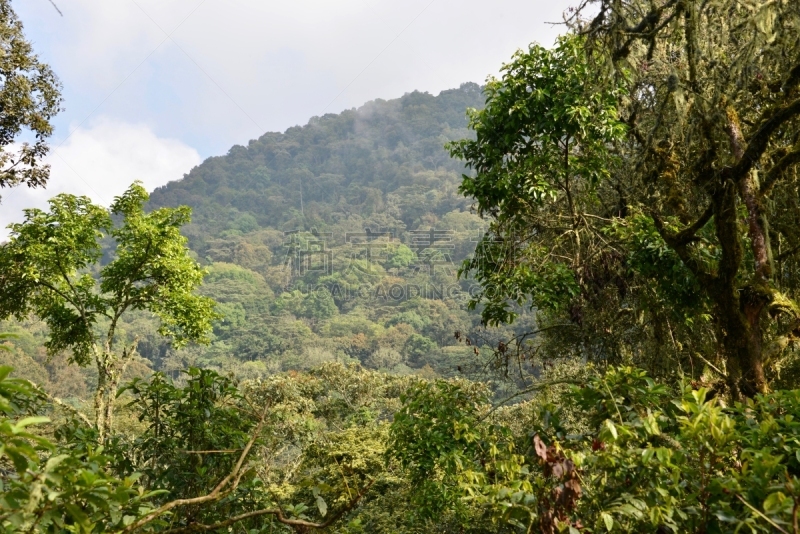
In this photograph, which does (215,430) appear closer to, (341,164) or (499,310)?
(499,310)

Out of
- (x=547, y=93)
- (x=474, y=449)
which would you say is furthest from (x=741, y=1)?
(x=474, y=449)

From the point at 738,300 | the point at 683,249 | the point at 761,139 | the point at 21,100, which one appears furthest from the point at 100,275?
the point at 761,139

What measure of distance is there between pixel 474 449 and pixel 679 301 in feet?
5.33

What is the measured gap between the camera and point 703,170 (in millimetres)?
3418

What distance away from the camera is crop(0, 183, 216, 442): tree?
7.43 metres

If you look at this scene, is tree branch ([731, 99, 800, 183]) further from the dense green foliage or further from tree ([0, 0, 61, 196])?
tree ([0, 0, 61, 196])

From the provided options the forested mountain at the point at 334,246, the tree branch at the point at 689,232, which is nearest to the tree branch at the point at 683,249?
the tree branch at the point at 689,232

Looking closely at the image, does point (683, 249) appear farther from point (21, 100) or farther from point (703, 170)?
point (21, 100)

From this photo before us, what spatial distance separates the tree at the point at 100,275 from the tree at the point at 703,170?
516 cm

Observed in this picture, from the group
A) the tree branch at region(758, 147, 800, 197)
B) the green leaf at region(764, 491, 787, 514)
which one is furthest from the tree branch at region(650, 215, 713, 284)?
the green leaf at region(764, 491, 787, 514)

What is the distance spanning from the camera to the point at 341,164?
95.4m

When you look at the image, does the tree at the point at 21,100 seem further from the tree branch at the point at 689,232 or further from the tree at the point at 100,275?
the tree branch at the point at 689,232

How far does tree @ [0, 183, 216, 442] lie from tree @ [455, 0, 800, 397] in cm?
516

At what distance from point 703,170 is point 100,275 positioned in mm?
7138
